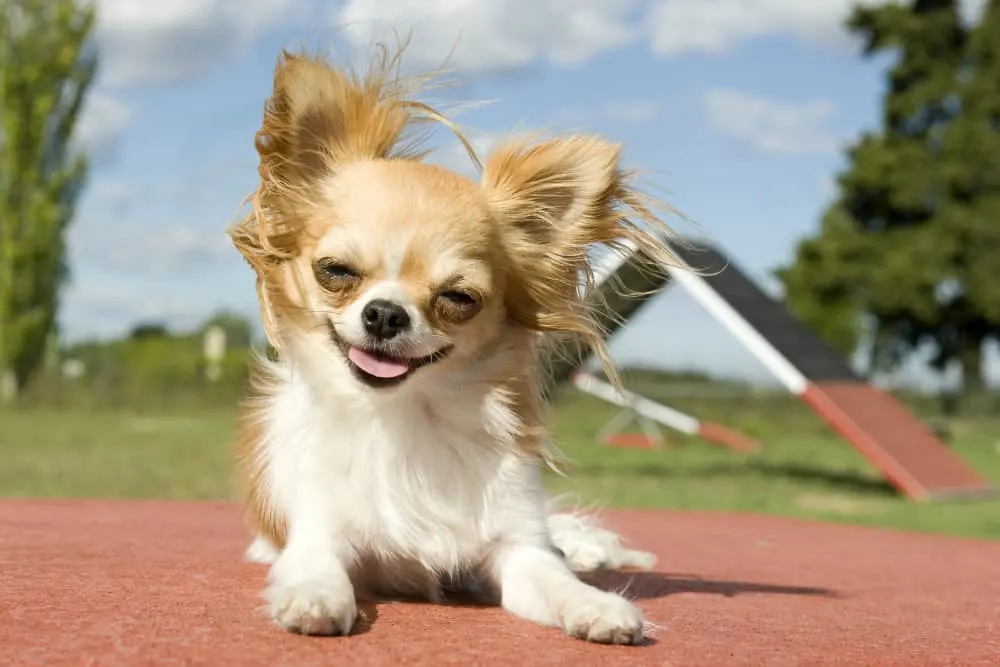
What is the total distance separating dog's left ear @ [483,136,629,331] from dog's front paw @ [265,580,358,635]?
1156 mm

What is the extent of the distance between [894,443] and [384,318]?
29.3ft

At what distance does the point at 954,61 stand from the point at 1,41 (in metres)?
23.7

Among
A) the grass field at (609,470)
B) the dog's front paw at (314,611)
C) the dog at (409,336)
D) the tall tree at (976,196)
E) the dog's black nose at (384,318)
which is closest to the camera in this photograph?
the dog's front paw at (314,611)

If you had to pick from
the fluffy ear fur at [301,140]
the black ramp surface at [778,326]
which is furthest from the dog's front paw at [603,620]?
the black ramp surface at [778,326]

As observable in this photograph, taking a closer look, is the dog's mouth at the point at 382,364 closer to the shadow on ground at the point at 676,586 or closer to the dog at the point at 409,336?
the dog at the point at 409,336

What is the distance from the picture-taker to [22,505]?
236 inches

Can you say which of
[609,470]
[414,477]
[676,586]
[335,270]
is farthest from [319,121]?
[609,470]

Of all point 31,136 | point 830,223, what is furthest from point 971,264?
point 31,136

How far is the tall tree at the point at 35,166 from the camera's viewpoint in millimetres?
24812

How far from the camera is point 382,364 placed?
2.87 m

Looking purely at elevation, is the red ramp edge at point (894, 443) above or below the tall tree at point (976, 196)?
below

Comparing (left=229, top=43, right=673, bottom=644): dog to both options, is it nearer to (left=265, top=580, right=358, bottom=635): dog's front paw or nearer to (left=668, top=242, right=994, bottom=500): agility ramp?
(left=265, top=580, right=358, bottom=635): dog's front paw

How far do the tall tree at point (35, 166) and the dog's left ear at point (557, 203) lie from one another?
22.9 metres

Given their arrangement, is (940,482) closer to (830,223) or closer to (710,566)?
(710,566)
